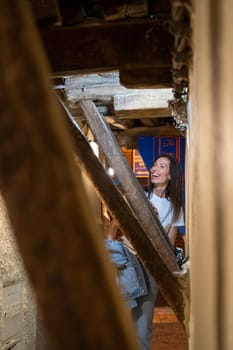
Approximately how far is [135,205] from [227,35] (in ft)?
9.67

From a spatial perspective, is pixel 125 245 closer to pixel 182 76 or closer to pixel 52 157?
pixel 182 76

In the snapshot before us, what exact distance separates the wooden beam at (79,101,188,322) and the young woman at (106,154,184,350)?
110 centimetres

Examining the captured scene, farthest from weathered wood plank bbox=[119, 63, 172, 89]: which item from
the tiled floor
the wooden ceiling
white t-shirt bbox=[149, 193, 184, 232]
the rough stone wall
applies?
the tiled floor

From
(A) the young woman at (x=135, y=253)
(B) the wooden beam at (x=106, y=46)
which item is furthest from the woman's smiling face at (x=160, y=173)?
(B) the wooden beam at (x=106, y=46)

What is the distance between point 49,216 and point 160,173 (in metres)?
5.16

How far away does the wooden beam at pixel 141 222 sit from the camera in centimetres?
311

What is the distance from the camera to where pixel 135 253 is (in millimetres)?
5227

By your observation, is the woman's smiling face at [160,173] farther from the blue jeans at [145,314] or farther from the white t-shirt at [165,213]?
the blue jeans at [145,314]

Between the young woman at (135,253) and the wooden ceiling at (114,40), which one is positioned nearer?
the wooden ceiling at (114,40)

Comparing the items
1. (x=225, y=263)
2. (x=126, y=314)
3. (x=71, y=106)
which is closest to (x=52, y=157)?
(x=126, y=314)

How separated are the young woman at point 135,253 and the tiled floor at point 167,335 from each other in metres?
2.45

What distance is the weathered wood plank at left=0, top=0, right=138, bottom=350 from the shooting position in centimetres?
75

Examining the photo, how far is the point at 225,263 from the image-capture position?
123 centimetres

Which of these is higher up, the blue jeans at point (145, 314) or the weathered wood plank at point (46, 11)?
the weathered wood plank at point (46, 11)
